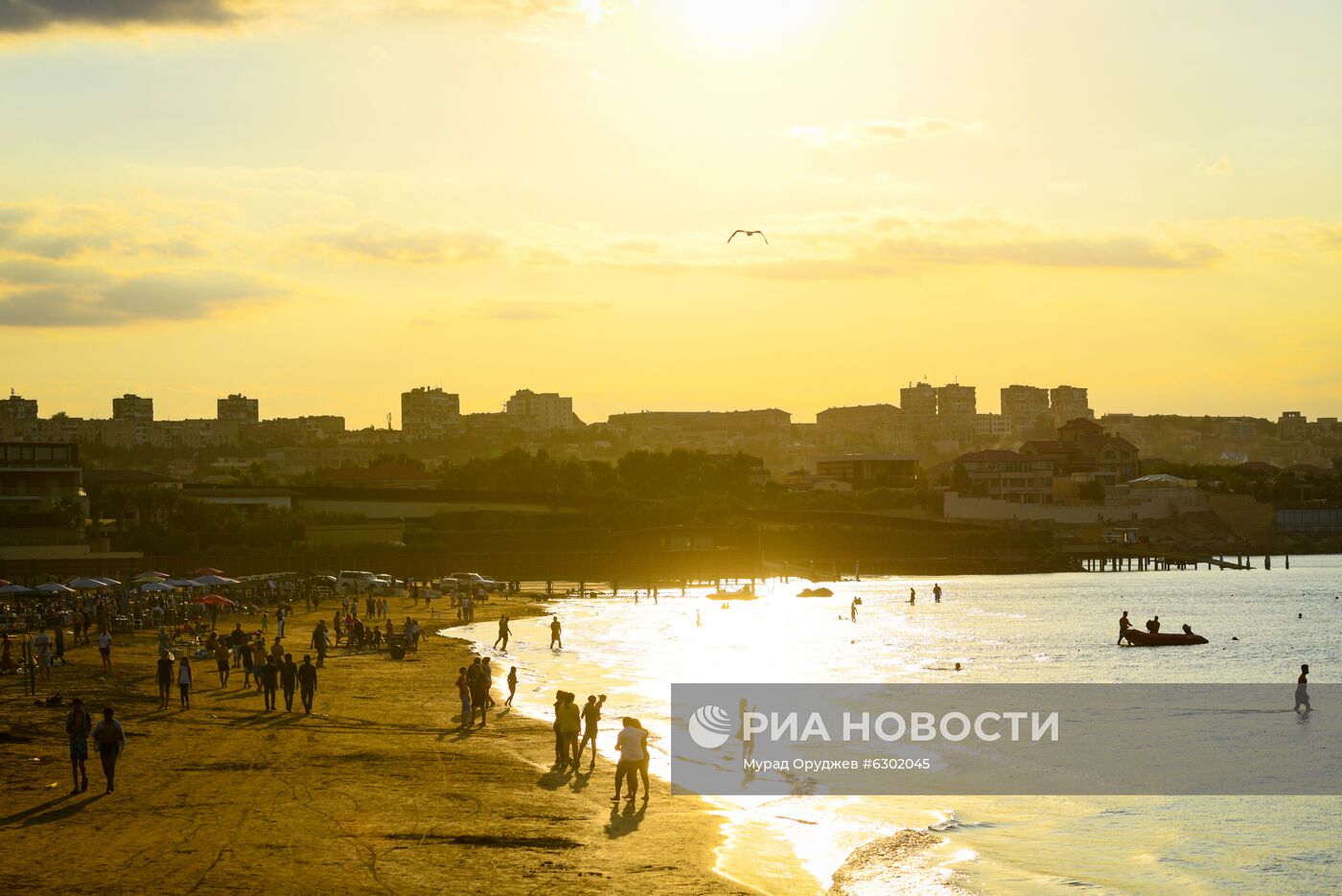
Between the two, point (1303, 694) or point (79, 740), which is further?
point (1303, 694)

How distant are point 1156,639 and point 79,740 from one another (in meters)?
52.9

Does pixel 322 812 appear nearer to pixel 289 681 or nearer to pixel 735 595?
pixel 289 681

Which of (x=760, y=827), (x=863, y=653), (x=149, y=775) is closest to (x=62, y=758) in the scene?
(x=149, y=775)

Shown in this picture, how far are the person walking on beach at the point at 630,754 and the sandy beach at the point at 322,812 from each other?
0.38m

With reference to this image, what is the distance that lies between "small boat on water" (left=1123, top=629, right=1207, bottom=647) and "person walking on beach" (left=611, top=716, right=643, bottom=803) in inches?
1782

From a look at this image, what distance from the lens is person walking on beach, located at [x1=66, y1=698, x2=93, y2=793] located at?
20.4 metres

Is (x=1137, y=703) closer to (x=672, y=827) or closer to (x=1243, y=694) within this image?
(x=1243, y=694)

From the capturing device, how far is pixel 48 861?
55.1 feet

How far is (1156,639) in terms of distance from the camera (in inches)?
2469

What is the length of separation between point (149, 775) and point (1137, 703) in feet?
98.0

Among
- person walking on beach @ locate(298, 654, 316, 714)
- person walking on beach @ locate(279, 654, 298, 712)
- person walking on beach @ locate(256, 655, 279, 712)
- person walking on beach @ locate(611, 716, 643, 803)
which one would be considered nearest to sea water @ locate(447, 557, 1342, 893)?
person walking on beach @ locate(611, 716, 643, 803)

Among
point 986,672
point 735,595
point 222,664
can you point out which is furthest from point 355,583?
point 222,664

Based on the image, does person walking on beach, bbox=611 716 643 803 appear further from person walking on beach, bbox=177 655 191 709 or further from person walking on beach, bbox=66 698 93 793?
person walking on beach, bbox=177 655 191 709

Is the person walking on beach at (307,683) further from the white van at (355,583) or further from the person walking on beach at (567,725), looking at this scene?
the white van at (355,583)
